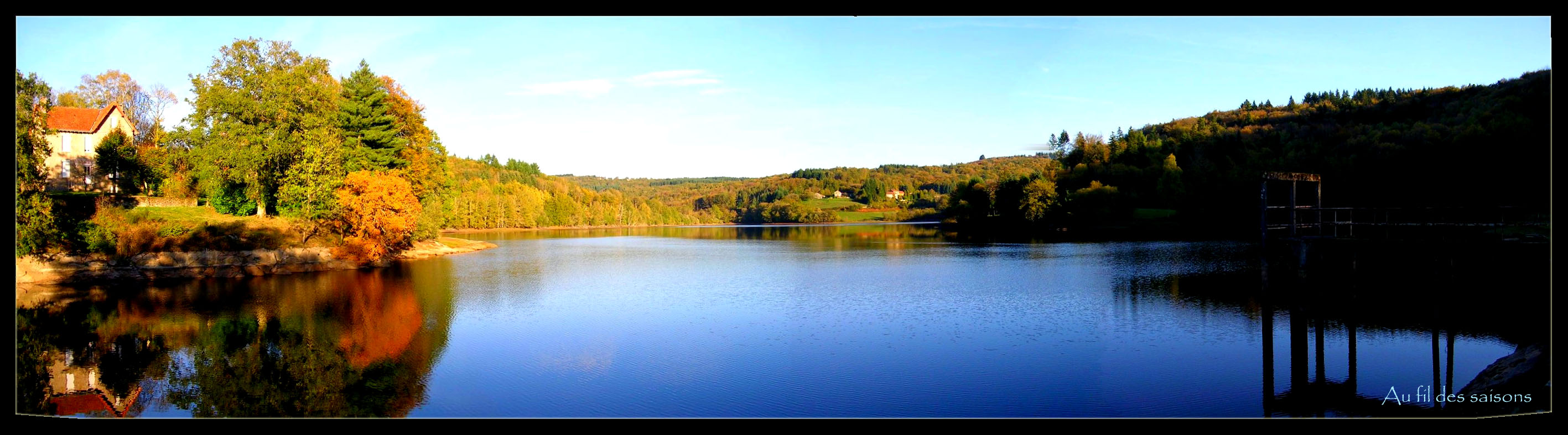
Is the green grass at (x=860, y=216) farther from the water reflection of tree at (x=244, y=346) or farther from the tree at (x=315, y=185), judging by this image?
the water reflection of tree at (x=244, y=346)

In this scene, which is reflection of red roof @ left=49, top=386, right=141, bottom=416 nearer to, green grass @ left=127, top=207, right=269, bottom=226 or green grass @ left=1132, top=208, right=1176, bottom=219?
green grass @ left=127, top=207, right=269, bottom=226

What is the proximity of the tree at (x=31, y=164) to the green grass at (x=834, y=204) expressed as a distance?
120276 mm

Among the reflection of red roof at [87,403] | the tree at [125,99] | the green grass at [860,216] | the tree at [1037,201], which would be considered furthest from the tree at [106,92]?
the green grass at [860,216]

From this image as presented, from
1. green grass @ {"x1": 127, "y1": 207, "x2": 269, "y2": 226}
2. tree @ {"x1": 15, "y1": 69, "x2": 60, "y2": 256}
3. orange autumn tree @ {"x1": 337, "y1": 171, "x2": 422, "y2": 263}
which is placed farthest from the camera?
orange autumn tree @ {"x1": 337, "y1": 171, "x2": 422, "y2": 263}

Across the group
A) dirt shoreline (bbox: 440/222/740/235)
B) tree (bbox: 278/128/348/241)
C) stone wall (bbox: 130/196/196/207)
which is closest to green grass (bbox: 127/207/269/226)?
stone wall (bbox: 130/196/196/207)

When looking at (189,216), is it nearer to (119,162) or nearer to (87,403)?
(119,162)

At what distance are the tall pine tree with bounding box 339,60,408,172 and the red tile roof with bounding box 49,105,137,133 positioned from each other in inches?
416

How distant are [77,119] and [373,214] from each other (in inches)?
599

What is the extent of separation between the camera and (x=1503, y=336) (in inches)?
612

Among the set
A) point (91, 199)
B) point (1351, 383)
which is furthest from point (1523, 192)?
point (91, 199)

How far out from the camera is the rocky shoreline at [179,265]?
87.6ft

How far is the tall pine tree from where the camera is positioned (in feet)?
131
